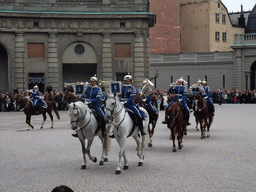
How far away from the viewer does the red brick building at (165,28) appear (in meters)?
81.0

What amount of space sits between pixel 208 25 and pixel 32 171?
75971 mm

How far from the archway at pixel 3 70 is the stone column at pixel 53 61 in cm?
480

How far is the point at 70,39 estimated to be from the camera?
166ft

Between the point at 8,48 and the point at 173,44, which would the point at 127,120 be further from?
the point at 173,44

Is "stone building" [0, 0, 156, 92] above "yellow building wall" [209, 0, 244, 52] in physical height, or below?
below

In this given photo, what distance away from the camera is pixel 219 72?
74.8 meters

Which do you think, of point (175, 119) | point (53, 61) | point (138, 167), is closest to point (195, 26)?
point (53, 61)

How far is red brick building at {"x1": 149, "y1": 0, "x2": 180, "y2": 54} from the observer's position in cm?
8100

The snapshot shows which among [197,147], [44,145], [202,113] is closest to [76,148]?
[44,145]

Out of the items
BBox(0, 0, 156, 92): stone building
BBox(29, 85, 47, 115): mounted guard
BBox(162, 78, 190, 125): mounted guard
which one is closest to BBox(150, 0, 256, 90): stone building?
BBox(0, 0, 156, 92): stone building

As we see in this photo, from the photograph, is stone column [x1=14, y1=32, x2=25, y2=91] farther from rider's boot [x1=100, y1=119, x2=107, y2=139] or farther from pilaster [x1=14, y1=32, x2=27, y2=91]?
rider's boot [x1=100, y1=119, x2=107, y2=139]

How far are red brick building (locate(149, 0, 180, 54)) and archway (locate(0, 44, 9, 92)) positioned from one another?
33348 millimetres

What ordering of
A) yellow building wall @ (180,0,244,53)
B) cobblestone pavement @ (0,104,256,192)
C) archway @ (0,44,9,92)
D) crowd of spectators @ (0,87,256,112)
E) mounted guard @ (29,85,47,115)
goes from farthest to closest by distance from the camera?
yellow building wall @ (180,0,244,53) < archway @ (0,44,9,92) < crowd of spectators @ (0,87,256,112) < mounted guard @ (29,85,47,115) < cobblestone pavement @ (0,104,256,192)

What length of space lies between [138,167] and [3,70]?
40.4m
